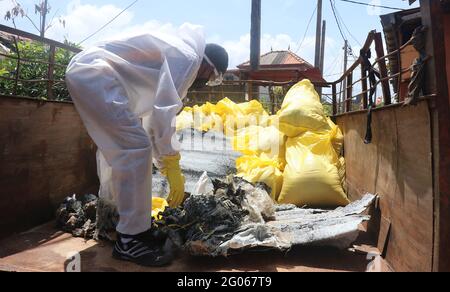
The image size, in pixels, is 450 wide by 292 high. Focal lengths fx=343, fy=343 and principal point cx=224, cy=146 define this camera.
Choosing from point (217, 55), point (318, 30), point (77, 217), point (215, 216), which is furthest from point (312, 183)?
point (318, 30)

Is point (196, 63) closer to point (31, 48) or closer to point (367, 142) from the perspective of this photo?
point (367, 142)

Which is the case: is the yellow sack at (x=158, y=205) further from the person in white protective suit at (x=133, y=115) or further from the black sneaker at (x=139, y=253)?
the black sneaker at (x=139, y=253)

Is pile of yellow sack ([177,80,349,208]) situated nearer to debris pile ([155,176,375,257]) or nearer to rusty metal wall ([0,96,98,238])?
debris pile ([155,176,375,257])

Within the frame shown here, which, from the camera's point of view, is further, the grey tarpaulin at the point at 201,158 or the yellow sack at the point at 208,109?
the yellow sack at the point at 208,109

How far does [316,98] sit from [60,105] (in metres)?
2.48

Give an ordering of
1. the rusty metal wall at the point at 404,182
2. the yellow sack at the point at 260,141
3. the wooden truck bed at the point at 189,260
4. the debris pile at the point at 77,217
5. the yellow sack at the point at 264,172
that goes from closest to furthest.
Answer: the rusty metal wall at the point at 404,182
the wooden truck bed at the point at 189,260
the debris pile at the point at 77,217
the yellow sack at the point at 264,172
the yellow sack at the point at 260,141

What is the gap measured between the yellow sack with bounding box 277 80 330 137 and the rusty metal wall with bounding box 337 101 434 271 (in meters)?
0.96

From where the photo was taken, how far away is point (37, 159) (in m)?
2.34

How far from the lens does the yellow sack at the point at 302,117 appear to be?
337 cm

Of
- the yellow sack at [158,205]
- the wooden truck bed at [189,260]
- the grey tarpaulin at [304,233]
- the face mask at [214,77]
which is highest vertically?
the face mask at [214,77]

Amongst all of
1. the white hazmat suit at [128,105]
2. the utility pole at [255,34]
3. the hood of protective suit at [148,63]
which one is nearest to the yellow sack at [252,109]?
the hood of protective suit at [148,63]

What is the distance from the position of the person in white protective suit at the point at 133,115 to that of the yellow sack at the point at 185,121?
2054 millimetres

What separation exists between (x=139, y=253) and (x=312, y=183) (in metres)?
1.57

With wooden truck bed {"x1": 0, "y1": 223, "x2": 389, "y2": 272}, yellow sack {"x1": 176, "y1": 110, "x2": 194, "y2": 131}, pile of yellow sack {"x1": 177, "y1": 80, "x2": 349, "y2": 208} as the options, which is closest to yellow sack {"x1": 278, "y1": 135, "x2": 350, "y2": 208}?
pile of yellow sack {"x1": 177, "y1": 80, "x2": 349, "y2": 208}
